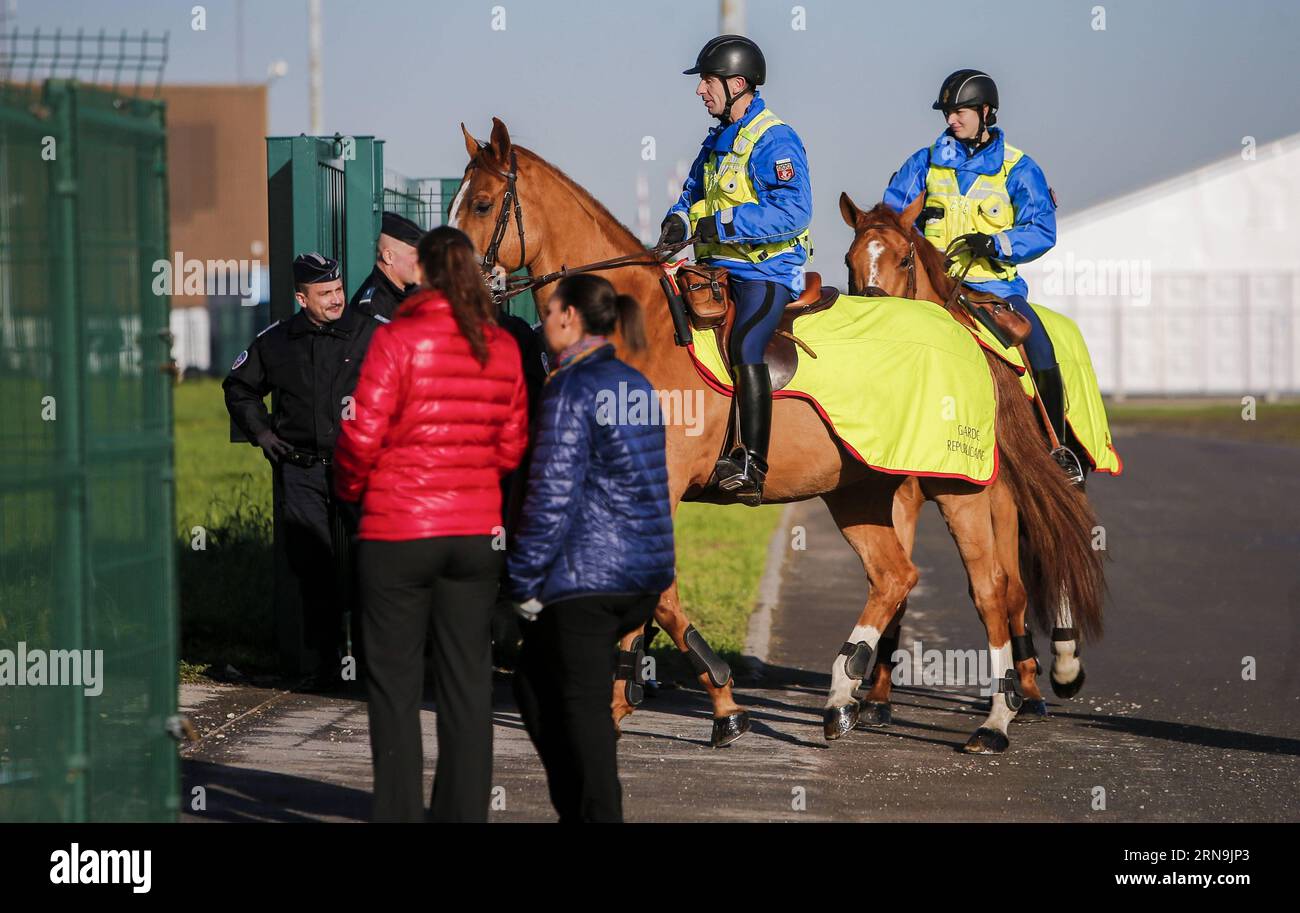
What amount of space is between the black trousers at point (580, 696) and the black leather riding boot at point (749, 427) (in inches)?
101

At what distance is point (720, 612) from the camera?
12.6 m

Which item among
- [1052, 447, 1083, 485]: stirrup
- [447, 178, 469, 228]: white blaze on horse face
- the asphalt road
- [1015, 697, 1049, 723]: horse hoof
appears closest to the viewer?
the asphalt road

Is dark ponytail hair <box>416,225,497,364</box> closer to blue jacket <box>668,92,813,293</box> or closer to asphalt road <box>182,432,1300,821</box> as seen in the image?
asphalt road <box>182,432,1300,821</box>

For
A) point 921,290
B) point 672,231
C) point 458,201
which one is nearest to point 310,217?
point 458,201

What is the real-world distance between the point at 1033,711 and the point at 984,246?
2.52 m

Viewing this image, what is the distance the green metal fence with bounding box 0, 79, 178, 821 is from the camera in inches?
193

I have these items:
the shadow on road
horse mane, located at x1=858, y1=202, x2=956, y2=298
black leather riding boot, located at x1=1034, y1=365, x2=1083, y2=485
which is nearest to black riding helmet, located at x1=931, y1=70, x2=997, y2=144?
horse mane, located at x1=858, y1=202, x2=956, y2=298

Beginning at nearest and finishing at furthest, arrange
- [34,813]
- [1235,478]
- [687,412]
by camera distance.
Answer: [34,813] → [687,412] → [1235,478]

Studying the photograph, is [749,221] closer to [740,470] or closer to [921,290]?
[740,470]

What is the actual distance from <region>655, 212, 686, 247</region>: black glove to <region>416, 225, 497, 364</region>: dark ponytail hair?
2.81 metres

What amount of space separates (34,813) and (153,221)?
1.84m

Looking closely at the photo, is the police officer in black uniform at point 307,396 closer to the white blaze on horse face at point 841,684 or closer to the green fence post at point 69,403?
the white blaze on horse face at point 841,684
